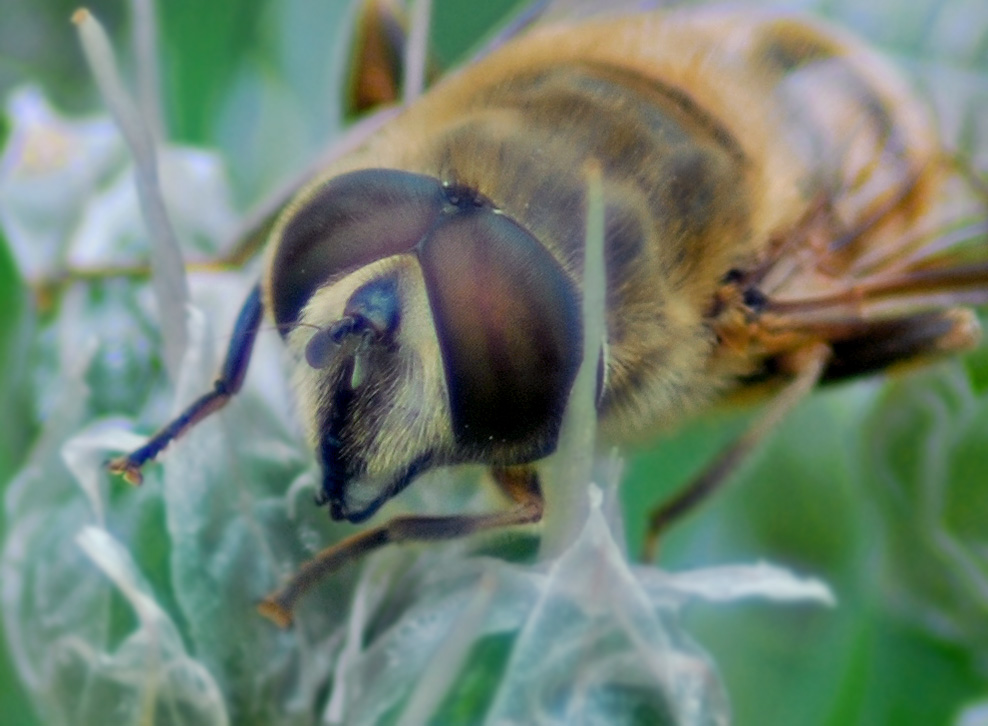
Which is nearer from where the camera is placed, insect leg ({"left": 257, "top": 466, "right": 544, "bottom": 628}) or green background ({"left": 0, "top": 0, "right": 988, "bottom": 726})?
insect leg ({"left": 257, "top": 466, "right": 544, "bottom": 628})

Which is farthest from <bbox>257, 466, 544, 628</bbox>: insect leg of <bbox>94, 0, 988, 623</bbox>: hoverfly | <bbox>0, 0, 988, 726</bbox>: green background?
<bbox>0, 0, 988, 726</bbox>: green background

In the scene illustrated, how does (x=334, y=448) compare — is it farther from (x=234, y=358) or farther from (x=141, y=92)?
(x=141, y=92)

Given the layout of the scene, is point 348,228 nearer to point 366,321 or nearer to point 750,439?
point 366,321

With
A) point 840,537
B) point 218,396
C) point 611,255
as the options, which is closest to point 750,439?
point 840,537

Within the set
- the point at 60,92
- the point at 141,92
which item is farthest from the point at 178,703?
the point at 60,92

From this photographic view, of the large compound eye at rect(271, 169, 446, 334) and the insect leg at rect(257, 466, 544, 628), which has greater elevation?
the large compound eye at rect(271, 169, 446, 334)

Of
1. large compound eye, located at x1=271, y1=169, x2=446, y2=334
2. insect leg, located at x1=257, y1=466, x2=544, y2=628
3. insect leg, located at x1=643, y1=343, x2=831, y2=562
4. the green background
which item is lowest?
the green background

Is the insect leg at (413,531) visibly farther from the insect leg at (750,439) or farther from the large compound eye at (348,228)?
the insect leg at (750,439)

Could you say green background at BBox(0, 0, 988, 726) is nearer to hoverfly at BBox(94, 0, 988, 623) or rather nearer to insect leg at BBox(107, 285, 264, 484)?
hoverfly at BBox(94, 0, 988, 623)
